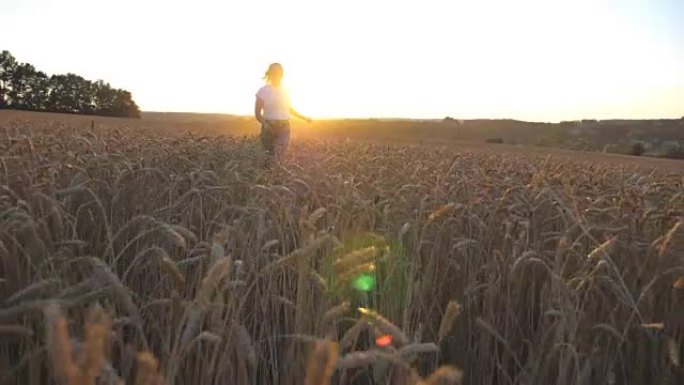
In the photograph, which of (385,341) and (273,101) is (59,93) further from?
(385,341)

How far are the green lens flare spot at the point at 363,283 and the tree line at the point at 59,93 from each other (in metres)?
56.6

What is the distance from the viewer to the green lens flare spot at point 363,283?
3238 millimetres

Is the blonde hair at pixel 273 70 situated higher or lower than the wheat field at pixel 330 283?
higher

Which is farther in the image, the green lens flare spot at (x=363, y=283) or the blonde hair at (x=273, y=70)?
the blonde hair at (x=273, y=70)

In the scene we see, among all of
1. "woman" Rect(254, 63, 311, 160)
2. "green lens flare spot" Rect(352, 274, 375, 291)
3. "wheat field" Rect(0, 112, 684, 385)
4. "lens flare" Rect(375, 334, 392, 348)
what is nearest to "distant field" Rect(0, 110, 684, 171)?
"woman" Rect(254, 63, 311, 160)

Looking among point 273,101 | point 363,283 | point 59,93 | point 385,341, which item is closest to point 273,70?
point 273,101

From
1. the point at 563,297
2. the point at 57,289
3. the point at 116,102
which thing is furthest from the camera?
the point at 116,102

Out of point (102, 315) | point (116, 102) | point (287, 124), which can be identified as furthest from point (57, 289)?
point (116, 102)

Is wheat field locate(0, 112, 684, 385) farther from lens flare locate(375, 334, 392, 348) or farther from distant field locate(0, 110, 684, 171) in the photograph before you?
distant field locate(0, 110, 684, 171)

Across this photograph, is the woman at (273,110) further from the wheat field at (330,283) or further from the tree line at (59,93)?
the tree line at (59,93)

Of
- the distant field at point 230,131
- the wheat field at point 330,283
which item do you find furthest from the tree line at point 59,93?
the wheat field at point 330,283

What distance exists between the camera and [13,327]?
61.6 inches

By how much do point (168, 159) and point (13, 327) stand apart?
4350 mm

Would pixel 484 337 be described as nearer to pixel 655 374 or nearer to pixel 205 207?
pixel 655 374
